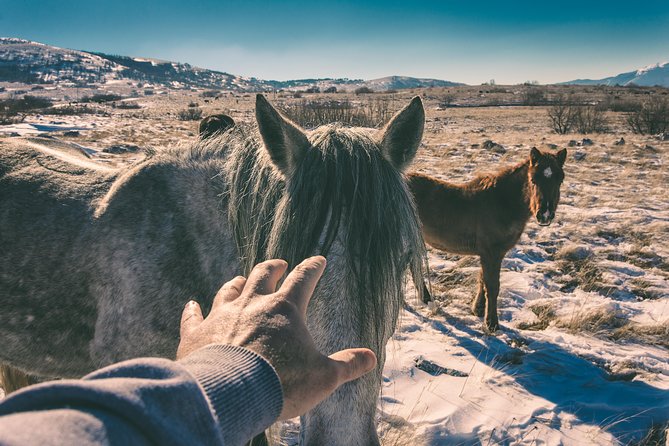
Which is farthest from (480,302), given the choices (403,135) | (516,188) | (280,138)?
(280,138)

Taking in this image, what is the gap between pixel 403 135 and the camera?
162cm

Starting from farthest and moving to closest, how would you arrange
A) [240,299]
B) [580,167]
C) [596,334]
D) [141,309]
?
[580,167], [596,334], [141,309], [240,299]

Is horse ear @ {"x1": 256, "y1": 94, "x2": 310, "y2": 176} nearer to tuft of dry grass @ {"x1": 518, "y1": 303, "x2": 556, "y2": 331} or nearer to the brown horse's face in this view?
A: the brown horse's face

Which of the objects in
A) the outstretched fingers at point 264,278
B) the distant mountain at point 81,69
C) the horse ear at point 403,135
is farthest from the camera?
the distant mountain at point 81,69

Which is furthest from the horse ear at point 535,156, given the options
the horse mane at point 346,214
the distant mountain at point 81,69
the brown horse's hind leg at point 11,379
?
the distant mountain at point 81,69

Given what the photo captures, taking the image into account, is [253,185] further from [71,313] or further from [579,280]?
[579,280]

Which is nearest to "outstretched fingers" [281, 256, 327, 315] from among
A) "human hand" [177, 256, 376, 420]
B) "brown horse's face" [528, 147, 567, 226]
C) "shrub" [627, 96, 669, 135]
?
"human hand" [177, 256, 376, 420]

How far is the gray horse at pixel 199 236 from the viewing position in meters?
1.37

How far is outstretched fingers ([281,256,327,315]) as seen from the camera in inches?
34.3

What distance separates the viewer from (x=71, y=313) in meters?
1.84

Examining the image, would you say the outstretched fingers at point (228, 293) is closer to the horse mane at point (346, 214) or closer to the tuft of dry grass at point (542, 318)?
the horse mane at point (346, 214)

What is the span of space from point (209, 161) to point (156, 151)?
0.37 meters

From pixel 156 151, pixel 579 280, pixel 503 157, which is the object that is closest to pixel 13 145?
pixel 156 151

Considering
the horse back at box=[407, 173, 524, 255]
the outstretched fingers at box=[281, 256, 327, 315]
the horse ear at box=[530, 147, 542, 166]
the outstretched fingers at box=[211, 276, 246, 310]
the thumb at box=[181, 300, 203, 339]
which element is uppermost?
the horse ear at box=[530, 147, 542, 166]
